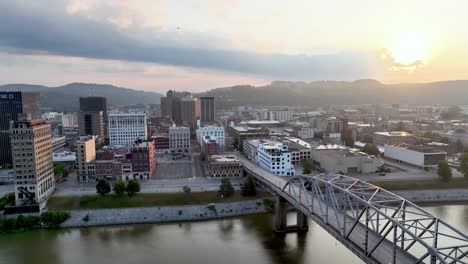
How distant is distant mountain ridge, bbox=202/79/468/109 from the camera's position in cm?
12050

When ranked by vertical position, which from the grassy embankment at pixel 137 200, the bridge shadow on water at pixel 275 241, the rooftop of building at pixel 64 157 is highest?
the rooftop of building at pixel 64 157

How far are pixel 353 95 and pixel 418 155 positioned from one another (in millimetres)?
109636

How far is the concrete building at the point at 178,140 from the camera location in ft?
129

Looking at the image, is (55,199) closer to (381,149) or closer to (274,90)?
(381,149)

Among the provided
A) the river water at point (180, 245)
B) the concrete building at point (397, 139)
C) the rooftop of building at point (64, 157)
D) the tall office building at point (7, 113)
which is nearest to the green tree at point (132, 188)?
the river water at point (180, 245)

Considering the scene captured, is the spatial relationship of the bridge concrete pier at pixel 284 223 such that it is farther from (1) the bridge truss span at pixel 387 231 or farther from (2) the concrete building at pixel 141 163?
(2) the concrete building at pixel 141 163

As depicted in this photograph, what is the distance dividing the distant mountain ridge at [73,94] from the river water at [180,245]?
106m

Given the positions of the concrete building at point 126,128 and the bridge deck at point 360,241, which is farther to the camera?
the concrete building at point 126,128

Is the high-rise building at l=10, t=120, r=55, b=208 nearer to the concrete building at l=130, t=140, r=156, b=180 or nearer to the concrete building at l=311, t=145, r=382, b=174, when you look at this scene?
the concrete building at l=130, t=140, r=156, b=180

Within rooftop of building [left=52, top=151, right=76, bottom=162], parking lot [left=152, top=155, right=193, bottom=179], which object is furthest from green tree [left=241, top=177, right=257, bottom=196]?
rooftop of building [left=52, top=151, right=76, bottom=162]

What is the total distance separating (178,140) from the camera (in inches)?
1558

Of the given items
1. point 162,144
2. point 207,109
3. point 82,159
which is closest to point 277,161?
point 82,159

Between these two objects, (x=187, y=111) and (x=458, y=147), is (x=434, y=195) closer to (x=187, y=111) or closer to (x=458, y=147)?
(x=458, y=147)

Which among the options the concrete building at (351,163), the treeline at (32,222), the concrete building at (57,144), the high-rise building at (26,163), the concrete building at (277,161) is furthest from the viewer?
the concrete building at (57,144)
